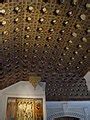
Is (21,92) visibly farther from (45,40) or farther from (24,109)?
(45,40)

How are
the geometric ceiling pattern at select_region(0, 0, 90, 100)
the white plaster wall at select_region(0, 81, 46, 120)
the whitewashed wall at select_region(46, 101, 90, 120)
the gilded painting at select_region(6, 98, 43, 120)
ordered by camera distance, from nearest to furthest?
the geometric ceiling pattern at select_region(0, 0, 90, 100) < the gilded painting at select_region(6, 98, 43, 120) < the white plaster wall at select_region(0, 81, 46, 120) < the whitewashed wall at select_region(46, 101, 90, 120)

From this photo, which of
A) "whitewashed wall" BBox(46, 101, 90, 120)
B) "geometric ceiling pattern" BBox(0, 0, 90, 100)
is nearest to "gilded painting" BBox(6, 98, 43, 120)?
"geometric ceiling pattern" BBox(0, 0, 90, 100)

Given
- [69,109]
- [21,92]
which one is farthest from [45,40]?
[69,109]

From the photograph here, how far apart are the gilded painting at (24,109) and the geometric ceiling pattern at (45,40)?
648mm

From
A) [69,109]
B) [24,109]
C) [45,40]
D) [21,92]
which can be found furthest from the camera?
[69,109]

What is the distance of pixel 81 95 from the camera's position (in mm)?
8500

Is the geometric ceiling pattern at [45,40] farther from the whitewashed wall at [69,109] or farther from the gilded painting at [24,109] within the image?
the whitewashed wall at [69,109]

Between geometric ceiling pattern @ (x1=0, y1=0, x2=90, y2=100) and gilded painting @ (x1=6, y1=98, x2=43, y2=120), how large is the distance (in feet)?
2.13

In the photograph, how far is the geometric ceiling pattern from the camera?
11.0 feet

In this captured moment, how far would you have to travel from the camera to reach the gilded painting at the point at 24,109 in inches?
239

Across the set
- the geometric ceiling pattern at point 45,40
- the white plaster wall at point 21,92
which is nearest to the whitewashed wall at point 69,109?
the geometric ceiling pattern at point 45,40

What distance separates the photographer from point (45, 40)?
430cm

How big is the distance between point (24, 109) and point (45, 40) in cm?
271

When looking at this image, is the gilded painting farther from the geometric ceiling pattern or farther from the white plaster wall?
the geometric ceiling pattern
